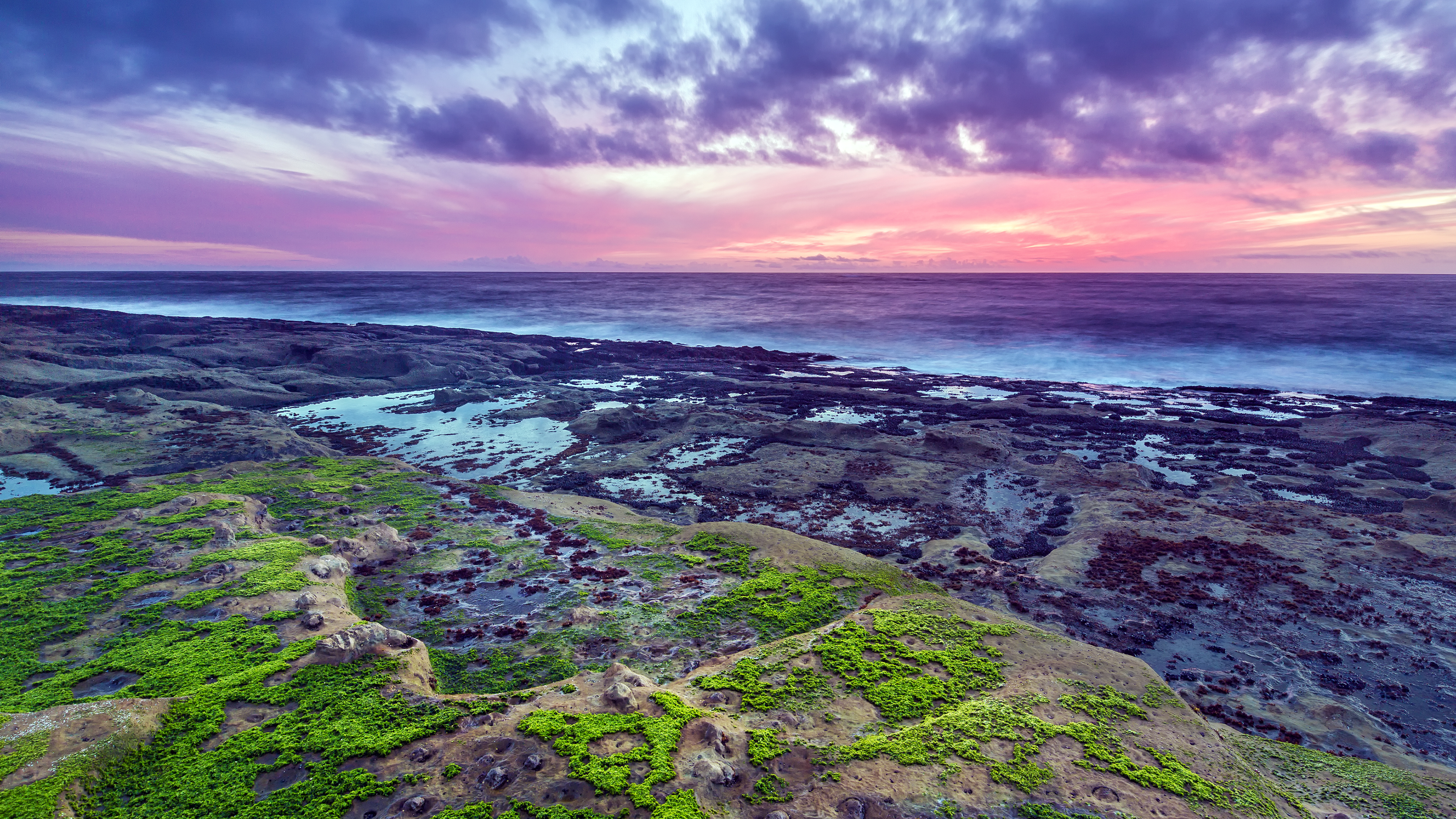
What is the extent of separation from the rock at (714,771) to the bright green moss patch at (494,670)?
10.6 ft

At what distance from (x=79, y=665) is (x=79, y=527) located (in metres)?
6.31

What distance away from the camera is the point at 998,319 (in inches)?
3142

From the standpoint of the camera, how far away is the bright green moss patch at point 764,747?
22.0 ft

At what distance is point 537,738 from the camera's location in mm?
6668

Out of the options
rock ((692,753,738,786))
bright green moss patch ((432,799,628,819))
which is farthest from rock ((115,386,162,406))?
rock ((692,753,738,786))

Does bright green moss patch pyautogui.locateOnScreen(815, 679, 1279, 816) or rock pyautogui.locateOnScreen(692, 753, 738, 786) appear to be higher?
rock pyautogui.locateOnScreen(692, 753, 738, 786)

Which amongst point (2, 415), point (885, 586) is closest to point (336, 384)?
point (2, 415)

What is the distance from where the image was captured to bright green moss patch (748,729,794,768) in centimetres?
669

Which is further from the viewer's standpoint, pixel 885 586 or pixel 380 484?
pixel 380 484

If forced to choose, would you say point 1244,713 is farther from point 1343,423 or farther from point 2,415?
point 2,415

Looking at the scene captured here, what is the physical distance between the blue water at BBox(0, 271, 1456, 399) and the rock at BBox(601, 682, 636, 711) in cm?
4373

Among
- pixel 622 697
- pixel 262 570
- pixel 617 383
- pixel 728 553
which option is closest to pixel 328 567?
pixel 262 570

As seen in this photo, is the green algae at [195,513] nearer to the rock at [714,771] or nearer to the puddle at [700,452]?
the rock at [714,771]

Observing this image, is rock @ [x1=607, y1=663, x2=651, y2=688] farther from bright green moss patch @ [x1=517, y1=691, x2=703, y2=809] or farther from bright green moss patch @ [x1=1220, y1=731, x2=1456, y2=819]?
bright green moss patch @ [x1=1220, y1=731, x2=1456, y2=819]
